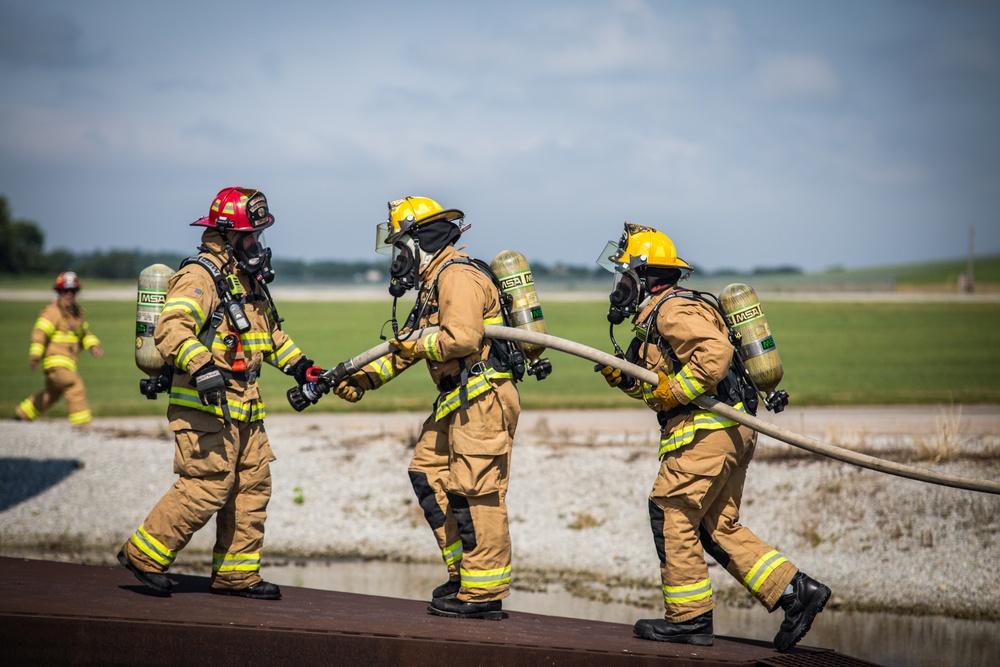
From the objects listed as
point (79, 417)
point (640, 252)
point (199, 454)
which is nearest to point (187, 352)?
point (199, 454)

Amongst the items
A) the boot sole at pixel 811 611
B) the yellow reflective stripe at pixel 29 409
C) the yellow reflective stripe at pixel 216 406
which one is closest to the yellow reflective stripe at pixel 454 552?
the yellow reflective stripe at pixel 216 406

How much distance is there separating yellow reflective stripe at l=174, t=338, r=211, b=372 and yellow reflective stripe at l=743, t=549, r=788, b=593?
329cm

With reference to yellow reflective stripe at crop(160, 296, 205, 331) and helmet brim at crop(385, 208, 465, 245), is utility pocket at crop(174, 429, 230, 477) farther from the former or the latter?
helmet brim at crop(385, 208, 465, 245)

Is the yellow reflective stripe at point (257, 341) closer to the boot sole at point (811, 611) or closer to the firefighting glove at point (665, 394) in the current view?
the firefighting glove at point (665, 394)

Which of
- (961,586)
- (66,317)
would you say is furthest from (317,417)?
(961,586)

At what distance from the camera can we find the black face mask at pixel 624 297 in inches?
237

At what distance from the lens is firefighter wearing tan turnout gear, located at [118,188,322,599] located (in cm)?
590

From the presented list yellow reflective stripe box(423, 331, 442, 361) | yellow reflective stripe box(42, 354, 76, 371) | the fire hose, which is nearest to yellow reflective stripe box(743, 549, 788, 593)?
the fire hose

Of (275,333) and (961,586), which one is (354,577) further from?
(961,586)

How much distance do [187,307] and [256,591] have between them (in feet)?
5.92

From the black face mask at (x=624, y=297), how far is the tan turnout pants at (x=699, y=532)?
864 mm

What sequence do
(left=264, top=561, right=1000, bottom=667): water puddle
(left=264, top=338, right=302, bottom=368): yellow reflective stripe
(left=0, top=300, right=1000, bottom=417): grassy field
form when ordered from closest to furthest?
(left=264, top=338, right=302, bottom=368): yellow reflective stripe, (left=264, top=561, right=1000, bottom=667): water puddle, (left=0, top=300, right=1000, bottom=417): grassy field

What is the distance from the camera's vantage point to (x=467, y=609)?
594cm

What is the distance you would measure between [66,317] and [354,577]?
22.7 feet
